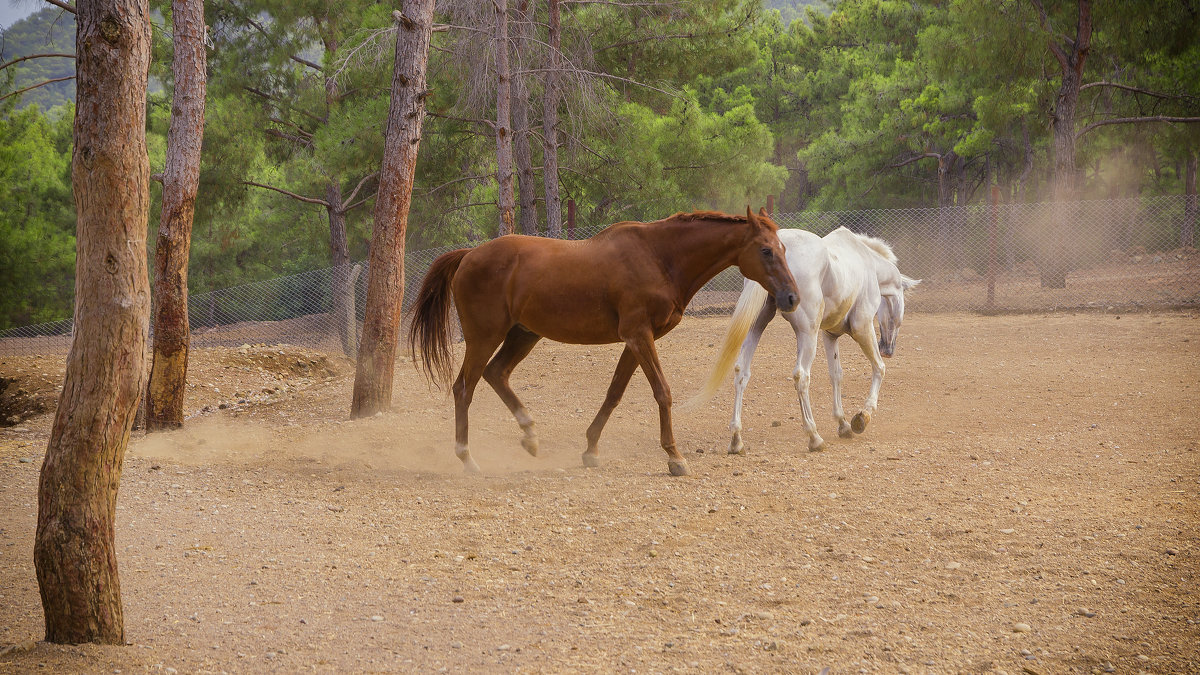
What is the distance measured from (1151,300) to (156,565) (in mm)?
16128

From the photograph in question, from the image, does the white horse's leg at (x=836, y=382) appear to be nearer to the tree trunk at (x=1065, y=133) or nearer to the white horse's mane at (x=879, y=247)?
the white horse's mane at (x=879, y=247)

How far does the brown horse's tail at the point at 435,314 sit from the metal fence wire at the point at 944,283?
21.3ft

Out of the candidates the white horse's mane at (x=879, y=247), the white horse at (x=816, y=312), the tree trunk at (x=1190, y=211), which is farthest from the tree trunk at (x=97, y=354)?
the tree trunk at (x=1190, y=211)

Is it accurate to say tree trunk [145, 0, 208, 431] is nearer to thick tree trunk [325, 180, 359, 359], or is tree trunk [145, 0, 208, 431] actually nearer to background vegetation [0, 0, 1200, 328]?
background vegetation [0, 0, 1200, 328]

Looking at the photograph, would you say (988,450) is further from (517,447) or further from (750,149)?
(750,149)

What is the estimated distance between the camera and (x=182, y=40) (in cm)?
826

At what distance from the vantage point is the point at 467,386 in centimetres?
646

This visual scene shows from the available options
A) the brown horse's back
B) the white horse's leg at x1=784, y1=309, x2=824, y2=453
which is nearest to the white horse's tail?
the white horse's leg at x1=784, y1=309, x2=824, y2=453

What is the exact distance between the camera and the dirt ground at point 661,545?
325cm

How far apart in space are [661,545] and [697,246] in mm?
2335

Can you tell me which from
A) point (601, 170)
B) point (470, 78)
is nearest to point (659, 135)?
point (601, 170)

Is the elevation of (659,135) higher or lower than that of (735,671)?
higher

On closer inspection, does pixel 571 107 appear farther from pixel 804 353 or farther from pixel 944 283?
pixel 944 283

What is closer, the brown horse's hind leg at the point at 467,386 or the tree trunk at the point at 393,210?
the brown horse's hind leg at the point at 467,386
